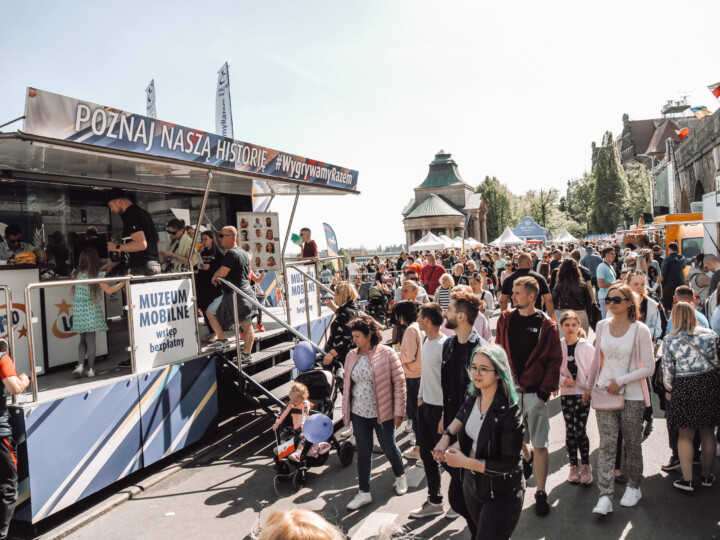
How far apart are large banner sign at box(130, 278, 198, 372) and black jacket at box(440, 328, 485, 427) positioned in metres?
3.49

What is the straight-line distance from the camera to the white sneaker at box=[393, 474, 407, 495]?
5.30 m

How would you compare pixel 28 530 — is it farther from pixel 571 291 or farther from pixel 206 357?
pixel 571 291

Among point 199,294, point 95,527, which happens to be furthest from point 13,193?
point 95,527

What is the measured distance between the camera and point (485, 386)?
318cm

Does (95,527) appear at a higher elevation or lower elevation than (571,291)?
lower

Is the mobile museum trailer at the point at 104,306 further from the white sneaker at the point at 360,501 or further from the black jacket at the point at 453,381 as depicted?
the black jacket at the point at 453,381

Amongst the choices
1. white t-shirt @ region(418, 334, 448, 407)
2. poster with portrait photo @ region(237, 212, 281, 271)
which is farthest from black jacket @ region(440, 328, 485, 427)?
poster with portrait photo @ region(237, 212, 281, 271)

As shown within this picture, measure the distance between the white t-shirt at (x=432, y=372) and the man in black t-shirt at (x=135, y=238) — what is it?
3.58 metres

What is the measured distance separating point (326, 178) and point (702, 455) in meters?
6.63

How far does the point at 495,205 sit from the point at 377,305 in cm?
10092

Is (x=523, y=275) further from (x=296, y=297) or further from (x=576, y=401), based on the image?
(x=296, y=297)

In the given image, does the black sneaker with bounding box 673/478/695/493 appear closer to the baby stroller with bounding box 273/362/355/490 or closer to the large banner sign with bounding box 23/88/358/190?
the baby stroller with bounding box 273/362/355/490

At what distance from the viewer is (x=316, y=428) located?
18.0 feet

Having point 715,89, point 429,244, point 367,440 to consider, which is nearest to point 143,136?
point 367,440
